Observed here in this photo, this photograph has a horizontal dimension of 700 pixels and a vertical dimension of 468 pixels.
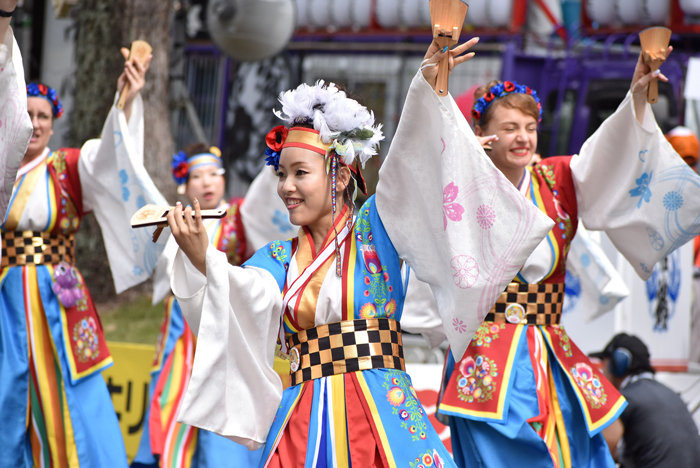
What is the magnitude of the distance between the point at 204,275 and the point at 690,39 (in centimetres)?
549

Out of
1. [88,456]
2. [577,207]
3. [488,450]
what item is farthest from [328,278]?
[88,456]

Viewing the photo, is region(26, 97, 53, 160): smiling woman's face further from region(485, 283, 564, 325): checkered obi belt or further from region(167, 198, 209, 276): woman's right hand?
region(485, 283, 564, 325): checkered obi belt

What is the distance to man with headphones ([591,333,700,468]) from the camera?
3291 mm

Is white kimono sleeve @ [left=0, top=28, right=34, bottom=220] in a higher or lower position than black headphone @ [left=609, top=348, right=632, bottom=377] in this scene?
higher

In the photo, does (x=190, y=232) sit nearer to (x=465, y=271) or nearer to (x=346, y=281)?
(x=346, y=281)

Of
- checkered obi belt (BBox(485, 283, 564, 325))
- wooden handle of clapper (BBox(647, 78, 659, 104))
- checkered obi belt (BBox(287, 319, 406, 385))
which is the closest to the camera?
checkered obi belt (BBox(287, 319, 406, 385))

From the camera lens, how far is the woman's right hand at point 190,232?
1.91 m

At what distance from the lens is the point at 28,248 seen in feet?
10.4

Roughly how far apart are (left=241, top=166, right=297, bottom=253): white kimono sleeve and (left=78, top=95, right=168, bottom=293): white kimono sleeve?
0.73 metres

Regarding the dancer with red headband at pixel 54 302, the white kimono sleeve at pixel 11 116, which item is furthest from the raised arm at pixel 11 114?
the dancer with red headband at pixel 54 302

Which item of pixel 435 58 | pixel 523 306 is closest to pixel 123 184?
pixel 523 306

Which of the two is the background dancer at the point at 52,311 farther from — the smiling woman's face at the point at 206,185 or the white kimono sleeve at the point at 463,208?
the white kimono sleeve at the point at 463,208

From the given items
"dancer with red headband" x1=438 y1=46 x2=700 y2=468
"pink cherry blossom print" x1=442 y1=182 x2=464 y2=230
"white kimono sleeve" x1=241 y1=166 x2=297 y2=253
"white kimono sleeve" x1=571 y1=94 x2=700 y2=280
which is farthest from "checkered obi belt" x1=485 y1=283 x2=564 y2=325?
"white kimono sleeve" x1=241 y1=166 x2=297 y2=253

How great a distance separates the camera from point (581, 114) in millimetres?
6062
